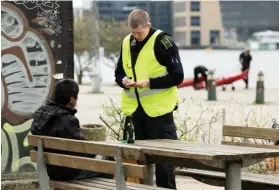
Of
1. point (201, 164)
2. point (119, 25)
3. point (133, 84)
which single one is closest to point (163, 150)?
point (201, 164)

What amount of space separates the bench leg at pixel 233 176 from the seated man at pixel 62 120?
1.27 meters

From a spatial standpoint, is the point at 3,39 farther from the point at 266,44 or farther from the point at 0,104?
the point at 266,44

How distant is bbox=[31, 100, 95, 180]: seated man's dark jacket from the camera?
5395 mm

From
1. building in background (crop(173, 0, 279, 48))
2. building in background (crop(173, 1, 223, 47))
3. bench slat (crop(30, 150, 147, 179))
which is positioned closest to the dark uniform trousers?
bench slat (crop(30, 150, 147, 179))

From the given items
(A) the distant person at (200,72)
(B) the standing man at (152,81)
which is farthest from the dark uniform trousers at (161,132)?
(A) the distant person at (200,72)

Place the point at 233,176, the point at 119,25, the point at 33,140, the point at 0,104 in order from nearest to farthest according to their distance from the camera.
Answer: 1. the point at 233,176
2. the point at 33,140
3. the point at 0,104
4. the point at 119,25

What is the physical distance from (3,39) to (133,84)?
230 centimetres

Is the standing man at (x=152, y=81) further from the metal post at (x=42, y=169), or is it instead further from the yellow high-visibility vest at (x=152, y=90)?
the metal post at (x=42, y=169)

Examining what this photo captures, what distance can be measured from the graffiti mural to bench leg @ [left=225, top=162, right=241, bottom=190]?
322cm

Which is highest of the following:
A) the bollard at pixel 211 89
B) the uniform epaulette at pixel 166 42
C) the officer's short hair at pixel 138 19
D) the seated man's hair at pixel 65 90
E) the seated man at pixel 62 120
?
the officer's short hair at pixel 138 19

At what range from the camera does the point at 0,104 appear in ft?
24.2

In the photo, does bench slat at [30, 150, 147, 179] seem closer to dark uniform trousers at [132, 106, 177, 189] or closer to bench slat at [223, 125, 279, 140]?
dark uniform trousers at [132, 106, 177, 189]

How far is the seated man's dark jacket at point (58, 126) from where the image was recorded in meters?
5.39

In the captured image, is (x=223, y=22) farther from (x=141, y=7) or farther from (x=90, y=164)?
(x=90, y=164)
